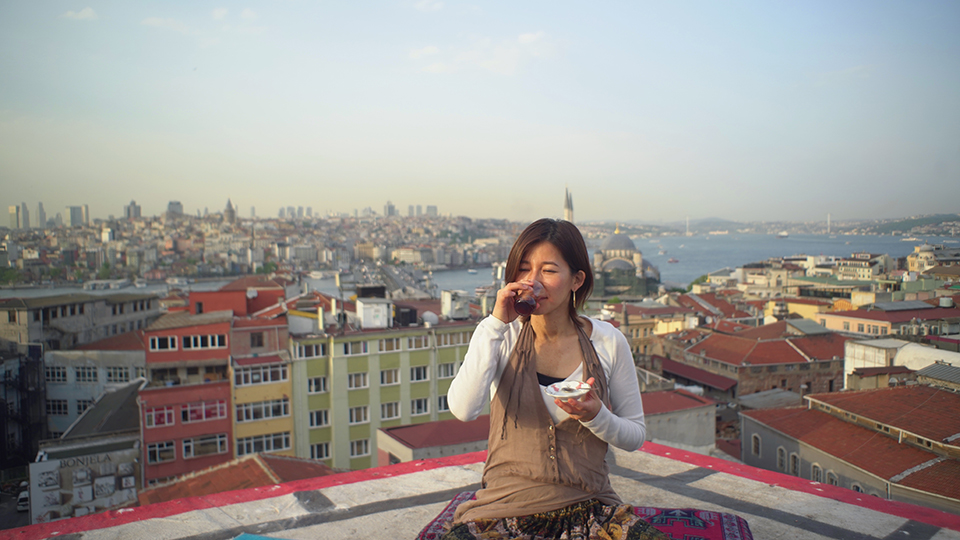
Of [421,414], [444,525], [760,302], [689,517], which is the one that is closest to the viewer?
[444,525]

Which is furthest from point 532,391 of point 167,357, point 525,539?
point 167,357

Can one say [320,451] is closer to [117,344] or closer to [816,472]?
[117,344]

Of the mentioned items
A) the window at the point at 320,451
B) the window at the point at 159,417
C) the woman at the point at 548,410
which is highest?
the woman at the point at 548,410

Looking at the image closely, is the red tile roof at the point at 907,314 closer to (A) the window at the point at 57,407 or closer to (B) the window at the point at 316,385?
(B) the window at the point at 316,385

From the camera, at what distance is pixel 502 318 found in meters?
1.21

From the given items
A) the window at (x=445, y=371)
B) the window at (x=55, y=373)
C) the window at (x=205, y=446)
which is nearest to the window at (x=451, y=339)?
the window at (x=445, y=371)

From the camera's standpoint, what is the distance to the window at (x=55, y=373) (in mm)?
12711

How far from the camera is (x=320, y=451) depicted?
10.2 m

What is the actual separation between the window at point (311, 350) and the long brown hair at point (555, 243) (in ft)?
30.8

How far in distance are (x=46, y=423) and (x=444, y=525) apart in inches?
574

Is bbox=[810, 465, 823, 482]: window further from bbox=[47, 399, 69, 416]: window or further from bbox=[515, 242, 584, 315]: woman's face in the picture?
bbox=[47, 399, 69, 416]: window

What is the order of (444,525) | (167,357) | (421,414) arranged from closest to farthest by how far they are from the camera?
(444,525) → (167,357) → (421,414)

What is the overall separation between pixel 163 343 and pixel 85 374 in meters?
4.65

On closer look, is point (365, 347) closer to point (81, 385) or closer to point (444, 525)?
point (81, 385)
